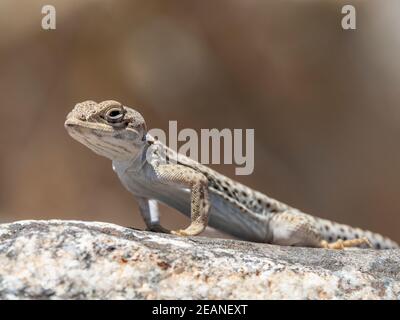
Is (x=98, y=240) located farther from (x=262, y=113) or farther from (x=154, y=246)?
(x=262, y=113)

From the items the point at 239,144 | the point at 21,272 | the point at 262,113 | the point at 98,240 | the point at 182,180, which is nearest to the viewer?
the point at 21,272

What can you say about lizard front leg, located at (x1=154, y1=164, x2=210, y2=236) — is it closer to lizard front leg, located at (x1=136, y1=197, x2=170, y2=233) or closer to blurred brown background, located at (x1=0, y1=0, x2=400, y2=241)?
lizard front leg, located at (x1=136, y1=197, x2=170, y2=233)

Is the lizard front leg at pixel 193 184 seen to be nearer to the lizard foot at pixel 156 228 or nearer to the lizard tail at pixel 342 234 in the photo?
the lizard foot at pixel 156 228

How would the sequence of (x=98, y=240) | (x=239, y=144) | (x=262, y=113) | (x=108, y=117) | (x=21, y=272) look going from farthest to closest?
(x=262, y=113)
(x=239, y=144)
(x=108, y=117)
(x=98, y=240)
(x=21, y=272)

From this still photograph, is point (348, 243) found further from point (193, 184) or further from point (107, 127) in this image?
point (107, 127)

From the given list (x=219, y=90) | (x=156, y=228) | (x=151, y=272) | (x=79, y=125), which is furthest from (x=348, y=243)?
(x=219, y=90)

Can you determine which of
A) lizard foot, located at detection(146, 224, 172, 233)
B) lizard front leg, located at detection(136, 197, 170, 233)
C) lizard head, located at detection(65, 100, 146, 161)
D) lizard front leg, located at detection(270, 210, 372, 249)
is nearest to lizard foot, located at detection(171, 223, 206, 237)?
lizard foot, located at detection(146, 224, 172, 233)

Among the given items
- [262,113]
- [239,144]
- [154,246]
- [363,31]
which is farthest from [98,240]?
[363,31]
